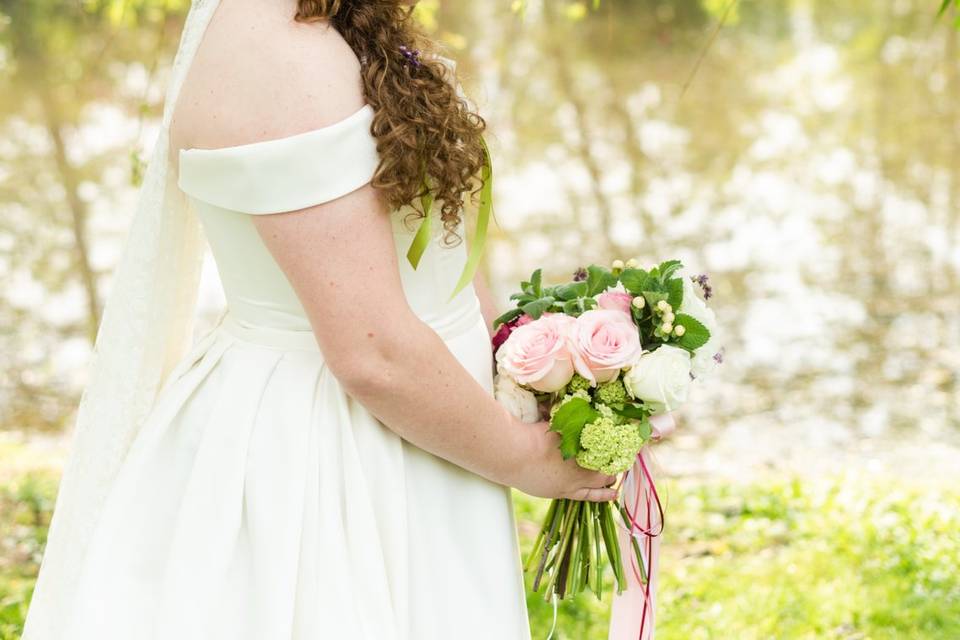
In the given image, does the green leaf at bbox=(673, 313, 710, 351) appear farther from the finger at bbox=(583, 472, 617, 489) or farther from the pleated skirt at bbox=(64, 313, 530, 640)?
the pleated skirt at bbox=(64, 313, 530, 640)

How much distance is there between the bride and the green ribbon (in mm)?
15

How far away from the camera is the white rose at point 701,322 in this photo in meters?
1.75

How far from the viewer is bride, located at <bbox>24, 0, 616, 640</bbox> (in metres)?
1.38

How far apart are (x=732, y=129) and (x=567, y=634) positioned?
23.1 ft

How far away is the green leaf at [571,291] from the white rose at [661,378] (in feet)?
0.70

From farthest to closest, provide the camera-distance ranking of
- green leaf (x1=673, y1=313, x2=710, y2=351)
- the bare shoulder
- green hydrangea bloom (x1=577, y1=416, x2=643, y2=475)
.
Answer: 1. green leaf (x1=673, y1=313, x2=710, y2=351)
2. green hydrangea bloom (x1=577, y1=416, x2=643, y2=475)
3. the bare shoulder

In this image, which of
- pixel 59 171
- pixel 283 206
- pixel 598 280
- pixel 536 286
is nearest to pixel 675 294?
pixel 598 280

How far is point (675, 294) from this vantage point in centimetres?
174

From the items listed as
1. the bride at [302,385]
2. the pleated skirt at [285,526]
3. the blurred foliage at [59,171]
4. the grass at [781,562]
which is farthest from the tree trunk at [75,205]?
the pleated skirt at [285,526]

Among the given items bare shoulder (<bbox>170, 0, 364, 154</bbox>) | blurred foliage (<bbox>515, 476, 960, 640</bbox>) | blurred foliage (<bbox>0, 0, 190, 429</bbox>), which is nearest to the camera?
bare shoulder (<bbox>170, 0, 364, 154</bbox>)

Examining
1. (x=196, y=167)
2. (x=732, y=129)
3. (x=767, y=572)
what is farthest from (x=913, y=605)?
(x=732, y=129)

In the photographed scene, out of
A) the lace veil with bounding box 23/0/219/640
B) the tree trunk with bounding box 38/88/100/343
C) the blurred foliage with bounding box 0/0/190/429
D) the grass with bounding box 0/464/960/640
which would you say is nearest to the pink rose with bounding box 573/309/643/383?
the lace veil with bounding box 23/0/219/640

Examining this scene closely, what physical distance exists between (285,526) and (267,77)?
627mm

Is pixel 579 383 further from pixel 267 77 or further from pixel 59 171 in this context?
pixel 59 171
